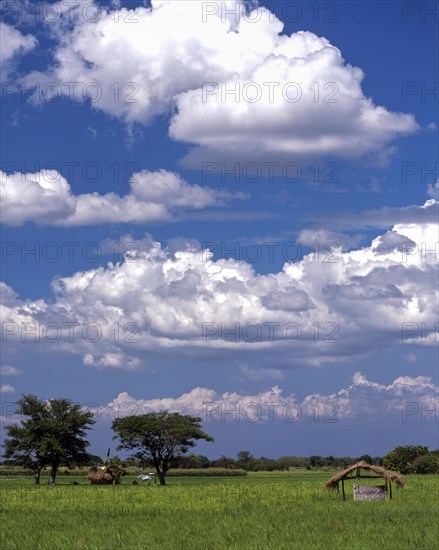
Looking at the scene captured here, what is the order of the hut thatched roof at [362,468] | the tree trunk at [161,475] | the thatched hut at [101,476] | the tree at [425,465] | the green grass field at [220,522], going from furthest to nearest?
1. the tree at [425,465]
2. the tree trunk at [161,475]
3. the thatched hut at [101,476]
4. the hut thatched roof at [362,468]
5. the green grass field at [220,522]

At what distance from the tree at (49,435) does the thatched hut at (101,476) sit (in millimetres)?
5029

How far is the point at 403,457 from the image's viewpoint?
15612 cm

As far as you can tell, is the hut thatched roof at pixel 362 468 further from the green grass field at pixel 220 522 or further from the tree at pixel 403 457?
the tree at pixel 403 457

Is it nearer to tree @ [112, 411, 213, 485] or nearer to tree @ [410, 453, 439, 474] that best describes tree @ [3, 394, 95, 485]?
tree @ [112, 411, 213, 485]

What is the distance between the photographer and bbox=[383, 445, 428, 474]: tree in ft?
500

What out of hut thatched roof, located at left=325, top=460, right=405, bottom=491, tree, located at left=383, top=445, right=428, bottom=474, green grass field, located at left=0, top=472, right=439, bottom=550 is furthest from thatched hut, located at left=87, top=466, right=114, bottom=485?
tree, located at left=383, top=445, right=428, bottom=474

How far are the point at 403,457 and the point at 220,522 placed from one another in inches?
4720

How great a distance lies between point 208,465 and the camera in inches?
7530

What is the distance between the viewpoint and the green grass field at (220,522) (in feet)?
111

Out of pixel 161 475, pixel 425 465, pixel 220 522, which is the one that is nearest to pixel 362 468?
pixel 220 522

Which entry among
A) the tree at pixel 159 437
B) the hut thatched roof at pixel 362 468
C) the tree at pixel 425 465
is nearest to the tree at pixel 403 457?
the tree at pixel 425 465

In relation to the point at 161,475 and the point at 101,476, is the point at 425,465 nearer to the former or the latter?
the point at 161,475

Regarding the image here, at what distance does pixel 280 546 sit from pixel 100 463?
7643cm

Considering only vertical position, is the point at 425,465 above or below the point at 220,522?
above
